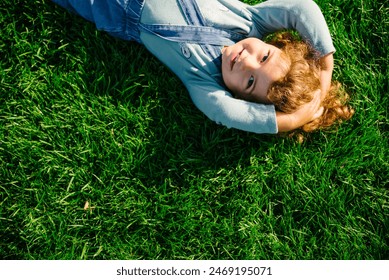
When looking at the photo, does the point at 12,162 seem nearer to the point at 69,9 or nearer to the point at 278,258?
the point at 69,9

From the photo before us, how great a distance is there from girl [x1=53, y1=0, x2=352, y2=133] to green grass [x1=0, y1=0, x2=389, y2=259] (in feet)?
0.66

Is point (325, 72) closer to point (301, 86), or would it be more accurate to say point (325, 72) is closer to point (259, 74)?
point (301, 86)

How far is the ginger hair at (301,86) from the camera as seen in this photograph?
87.4 inches

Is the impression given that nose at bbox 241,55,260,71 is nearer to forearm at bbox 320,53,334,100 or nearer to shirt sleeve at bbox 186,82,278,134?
shirt sleeve at bbox 186,82,278,134

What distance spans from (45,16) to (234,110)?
52.0 inches

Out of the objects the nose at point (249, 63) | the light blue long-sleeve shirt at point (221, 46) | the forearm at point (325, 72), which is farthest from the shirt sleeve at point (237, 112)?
the forearm at point (325, 72)

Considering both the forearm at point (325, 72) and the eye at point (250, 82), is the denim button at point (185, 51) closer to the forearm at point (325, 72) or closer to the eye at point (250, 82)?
the eye at point (250, 82)

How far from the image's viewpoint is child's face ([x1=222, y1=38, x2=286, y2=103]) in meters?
2.24

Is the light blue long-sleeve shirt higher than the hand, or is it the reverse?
the light blue long-sleeve shirt

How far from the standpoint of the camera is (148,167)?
2611 millimetres

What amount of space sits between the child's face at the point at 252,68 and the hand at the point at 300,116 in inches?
5.2

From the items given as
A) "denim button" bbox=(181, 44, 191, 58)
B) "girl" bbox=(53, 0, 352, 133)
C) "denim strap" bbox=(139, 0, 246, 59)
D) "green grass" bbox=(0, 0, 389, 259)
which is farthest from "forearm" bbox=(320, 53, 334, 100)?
"denim button" bbox=(181, 44, 191, 58)

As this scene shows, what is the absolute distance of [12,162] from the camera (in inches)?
100

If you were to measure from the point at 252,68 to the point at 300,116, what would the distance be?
15.5 inches
